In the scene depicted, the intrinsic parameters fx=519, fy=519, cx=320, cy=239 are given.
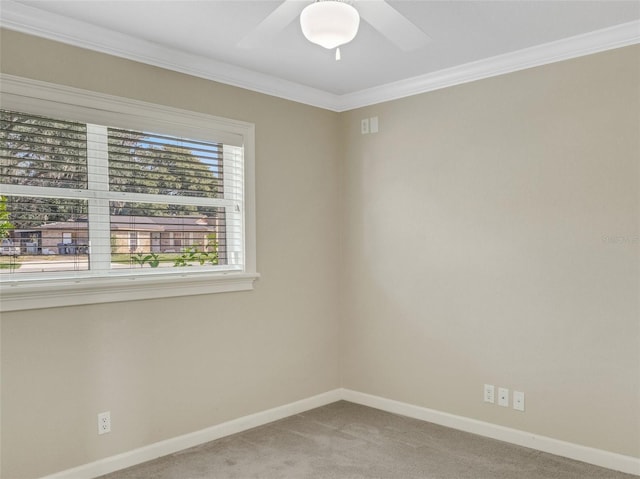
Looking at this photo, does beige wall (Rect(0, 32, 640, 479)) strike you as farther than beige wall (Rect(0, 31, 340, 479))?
Yes

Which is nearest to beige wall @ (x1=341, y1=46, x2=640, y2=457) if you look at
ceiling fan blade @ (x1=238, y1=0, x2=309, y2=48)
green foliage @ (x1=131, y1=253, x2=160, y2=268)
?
green foliage @ (x1=131, y1=253, x2=160, y2=268)

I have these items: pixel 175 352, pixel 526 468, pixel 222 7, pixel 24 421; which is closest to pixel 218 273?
pixel 175 352

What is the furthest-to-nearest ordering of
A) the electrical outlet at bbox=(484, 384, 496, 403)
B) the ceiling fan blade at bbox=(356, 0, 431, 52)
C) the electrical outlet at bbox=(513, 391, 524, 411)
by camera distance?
the electrical outlet at bbox=(484, 384, 496, 403)
the electrical outlet at bbox=(513, 391, 524, 411)
the ceiling fan blade at bbox=(356, 0, 431, 52)

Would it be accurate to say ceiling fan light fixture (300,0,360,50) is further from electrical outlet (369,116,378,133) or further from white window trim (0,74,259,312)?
electrical outlet (369,116,378,133)

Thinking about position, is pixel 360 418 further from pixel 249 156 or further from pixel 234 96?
pixel 234 96

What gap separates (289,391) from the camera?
12.5 feet

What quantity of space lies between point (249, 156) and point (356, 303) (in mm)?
1433

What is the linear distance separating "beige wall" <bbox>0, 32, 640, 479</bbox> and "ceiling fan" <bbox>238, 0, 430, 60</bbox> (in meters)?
1.35

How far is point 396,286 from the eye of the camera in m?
3.85

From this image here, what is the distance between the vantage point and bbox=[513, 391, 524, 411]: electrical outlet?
3219mm

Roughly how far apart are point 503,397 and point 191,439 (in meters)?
1.97

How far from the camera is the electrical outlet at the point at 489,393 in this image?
3346mm

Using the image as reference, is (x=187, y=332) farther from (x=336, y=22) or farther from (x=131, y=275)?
(x=336, y=22)

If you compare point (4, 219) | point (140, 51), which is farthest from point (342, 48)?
point (4, 219)
